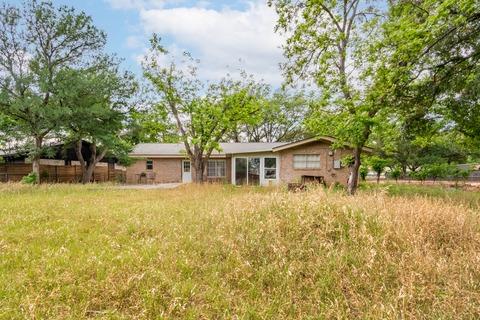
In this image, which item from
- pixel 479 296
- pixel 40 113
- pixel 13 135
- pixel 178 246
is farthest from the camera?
pixel 13 135

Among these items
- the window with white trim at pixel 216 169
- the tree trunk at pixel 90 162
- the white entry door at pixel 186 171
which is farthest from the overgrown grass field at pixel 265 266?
the white entry door at pixel 186 171

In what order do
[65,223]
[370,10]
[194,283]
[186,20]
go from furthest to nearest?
[370,10] → [186,20] → [65,223] → [194,283]

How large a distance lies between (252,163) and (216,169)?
4212 mm

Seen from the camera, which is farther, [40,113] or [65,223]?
[40,113]

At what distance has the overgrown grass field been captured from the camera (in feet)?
8.58

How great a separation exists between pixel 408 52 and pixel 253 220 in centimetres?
632

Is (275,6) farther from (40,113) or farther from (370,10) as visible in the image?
(40,113)

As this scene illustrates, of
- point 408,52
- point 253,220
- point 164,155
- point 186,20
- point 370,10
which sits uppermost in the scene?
point 370,10

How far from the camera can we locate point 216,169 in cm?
2344

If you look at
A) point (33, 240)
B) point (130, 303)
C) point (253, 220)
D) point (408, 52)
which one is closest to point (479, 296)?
point (253, 220)

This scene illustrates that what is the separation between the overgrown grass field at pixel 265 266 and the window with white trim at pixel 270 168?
46.1ft

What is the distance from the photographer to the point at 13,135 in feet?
57.8

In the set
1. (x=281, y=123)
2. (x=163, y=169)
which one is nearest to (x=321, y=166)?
(x=163, y=169)

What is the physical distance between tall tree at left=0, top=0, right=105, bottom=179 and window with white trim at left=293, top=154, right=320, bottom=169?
14.6m
